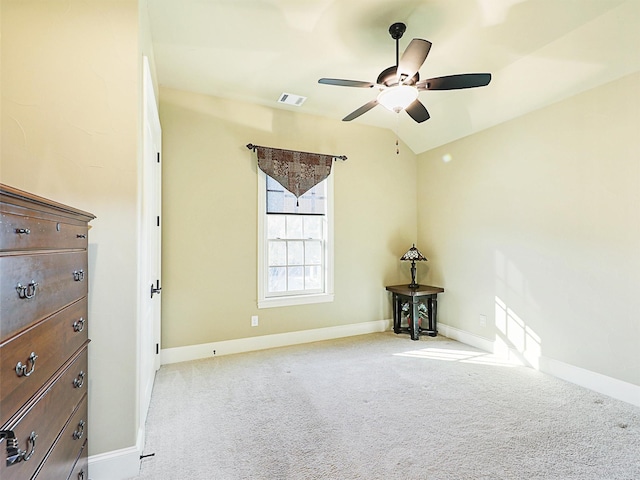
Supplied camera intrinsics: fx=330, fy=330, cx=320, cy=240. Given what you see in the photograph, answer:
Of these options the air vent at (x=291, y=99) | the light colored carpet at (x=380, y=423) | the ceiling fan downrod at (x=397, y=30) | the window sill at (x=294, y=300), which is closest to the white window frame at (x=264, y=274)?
the window sill at (x=294, y=300)

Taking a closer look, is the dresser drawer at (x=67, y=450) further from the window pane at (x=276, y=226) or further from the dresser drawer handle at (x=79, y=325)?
the window pane at (x=276, y=226)

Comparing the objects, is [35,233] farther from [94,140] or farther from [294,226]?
[294,226]

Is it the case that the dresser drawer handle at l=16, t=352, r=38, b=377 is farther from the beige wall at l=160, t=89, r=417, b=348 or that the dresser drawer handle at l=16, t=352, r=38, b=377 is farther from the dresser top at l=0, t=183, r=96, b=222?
→ the beige wall at l=160, t=89, r=417, b=348

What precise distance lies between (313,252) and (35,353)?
3.32 m

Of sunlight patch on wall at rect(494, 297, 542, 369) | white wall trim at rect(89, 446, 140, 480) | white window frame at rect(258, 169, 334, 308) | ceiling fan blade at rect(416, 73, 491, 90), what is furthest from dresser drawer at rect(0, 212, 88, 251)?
sunlight patch on wall at rect(494, 297, 542, 369)

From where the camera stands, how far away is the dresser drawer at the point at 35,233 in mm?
924

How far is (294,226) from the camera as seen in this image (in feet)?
13.7

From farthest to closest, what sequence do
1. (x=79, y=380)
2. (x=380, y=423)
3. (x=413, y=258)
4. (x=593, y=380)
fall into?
(x=413, y=258), (x=593, y=380), (x=380, y=423), (x=79, y=380)

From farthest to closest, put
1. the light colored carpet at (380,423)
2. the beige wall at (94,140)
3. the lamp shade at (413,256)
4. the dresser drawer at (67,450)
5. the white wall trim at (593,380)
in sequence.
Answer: the lamp shade at (413,256) < the white wall trim at (593,380) < the light colored carpet at (380,423) < the beige wall at (94,140) < the dresser drawer at (67,450)

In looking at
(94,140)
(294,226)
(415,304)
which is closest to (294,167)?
(294,226)

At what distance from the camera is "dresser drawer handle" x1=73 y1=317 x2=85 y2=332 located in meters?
1.47

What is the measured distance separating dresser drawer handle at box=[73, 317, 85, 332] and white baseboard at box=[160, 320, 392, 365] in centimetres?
202

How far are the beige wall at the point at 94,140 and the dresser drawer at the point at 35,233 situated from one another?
1.09 ft

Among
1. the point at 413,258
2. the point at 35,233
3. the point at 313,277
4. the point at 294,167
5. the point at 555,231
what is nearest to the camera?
Result: the point at 35,233
